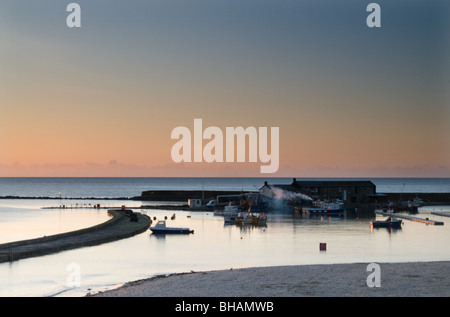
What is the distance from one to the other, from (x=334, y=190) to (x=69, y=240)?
73.2 m

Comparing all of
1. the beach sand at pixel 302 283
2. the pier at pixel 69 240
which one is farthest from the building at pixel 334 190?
the beach sand at pixel 302 283

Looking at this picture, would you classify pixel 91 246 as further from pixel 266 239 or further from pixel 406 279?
pixel 406 279

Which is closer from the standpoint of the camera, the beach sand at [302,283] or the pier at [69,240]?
the beach sand at [302,283]

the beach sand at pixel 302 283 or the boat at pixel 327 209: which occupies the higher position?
the beach sand at pixel 302 283

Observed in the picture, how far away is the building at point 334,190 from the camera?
115188mm

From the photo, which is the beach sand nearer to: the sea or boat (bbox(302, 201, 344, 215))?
the sea

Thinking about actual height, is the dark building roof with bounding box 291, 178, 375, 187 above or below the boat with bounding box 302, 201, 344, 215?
above

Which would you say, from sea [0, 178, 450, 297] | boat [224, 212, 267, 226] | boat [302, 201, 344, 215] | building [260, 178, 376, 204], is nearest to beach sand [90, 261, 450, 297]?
sea [0, 178, 450, 297]

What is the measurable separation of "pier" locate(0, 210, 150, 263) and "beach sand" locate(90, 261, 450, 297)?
13737mm

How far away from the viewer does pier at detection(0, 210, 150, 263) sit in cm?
4191

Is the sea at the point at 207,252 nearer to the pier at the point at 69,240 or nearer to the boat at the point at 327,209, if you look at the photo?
the pier at the point at 69,240

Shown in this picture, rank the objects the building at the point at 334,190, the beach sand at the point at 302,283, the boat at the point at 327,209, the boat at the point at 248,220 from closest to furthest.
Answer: the beach sand at the point at 302,283 < the boat at the point at 248,220 < the boat at the point at 327,209 < the building at the point at 334,190

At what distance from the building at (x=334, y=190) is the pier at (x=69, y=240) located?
48.0 m

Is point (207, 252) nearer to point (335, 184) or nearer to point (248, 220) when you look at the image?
point (248, 220)
